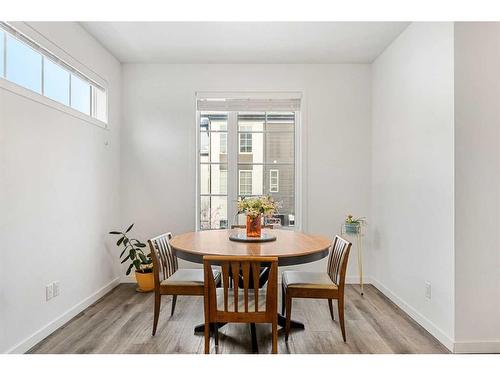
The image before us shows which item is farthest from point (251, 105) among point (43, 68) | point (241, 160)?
point (43, 68)

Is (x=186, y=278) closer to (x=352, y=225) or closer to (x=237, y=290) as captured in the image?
(x=237, y=290)

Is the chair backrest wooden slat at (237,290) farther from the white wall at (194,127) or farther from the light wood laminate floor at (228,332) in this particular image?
the white wall at (194,127)

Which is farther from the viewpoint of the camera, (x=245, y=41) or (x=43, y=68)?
(x=245, y=41)

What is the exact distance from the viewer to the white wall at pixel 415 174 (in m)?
2.49

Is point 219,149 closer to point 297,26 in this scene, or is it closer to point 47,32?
point 297,26

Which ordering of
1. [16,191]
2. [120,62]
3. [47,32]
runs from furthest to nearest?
1. [120,62]
2. [47,32]
3. [16,191]

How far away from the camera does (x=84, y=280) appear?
325cm

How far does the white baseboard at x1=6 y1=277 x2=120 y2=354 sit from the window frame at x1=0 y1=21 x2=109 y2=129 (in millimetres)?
1668

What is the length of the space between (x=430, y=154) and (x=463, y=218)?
2.01 feet

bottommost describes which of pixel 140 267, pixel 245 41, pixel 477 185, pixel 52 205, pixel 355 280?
pixel 355 280

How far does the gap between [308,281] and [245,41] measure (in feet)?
8.00

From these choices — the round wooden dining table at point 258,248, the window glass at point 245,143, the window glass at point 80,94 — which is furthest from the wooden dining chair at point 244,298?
the window glass at point 245,143

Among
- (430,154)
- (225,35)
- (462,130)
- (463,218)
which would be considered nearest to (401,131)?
(430,154)

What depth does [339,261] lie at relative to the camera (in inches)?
101
